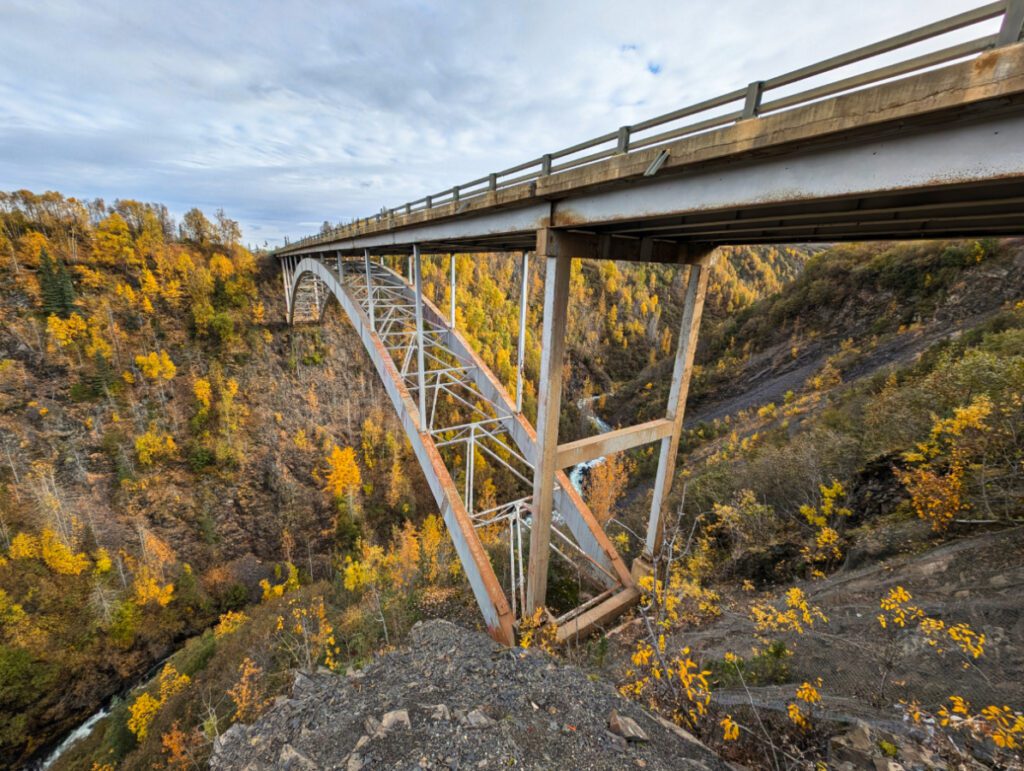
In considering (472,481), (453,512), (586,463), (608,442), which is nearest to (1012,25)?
(608,442)

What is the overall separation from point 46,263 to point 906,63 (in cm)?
4195

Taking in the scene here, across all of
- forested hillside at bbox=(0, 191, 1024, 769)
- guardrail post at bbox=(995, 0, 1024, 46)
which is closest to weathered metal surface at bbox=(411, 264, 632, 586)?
forested hillside at bbox=(0, 191, 1024, 769)

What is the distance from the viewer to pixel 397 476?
114 feet

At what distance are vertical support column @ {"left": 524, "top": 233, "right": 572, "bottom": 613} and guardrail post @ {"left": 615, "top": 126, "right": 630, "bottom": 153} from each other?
155 centimetres

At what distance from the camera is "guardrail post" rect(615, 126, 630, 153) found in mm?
4398

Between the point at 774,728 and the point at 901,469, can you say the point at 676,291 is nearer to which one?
the point at 901,469

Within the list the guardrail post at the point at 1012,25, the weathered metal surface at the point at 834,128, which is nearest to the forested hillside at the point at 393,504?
the weathered metal surface at the point at 834,128

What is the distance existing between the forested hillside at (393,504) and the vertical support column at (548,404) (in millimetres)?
1716

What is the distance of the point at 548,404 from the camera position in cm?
602

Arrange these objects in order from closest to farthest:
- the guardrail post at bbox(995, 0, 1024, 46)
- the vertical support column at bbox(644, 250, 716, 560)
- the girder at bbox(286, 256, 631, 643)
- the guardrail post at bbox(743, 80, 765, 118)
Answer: the guardrail post at bbox(995, 0, 1024, 46)
the guardrail post at bbox(743, 80, 765, 118)
the vertical support column at bbox(644, 250, 716, 560)
the girder at bbox(286, 256, 631, 643)

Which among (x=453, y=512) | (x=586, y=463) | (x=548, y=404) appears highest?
(x=548, y=404)

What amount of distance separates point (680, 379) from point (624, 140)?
13.8 feet

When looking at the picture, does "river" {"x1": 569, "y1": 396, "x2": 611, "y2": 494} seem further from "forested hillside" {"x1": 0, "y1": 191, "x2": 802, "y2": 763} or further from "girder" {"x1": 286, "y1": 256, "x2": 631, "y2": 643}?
"girder" {"x1": 286, "y1": 256, "x2": 631, "y2": 643}

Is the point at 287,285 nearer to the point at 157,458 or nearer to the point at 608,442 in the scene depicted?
the point at 157,458
